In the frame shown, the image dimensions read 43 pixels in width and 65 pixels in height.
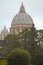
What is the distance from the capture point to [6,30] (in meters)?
147

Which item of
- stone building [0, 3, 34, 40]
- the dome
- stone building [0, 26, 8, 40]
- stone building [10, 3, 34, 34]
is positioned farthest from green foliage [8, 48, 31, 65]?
the dome

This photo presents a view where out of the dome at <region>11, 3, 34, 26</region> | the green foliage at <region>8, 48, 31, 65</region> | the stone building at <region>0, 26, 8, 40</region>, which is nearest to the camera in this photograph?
the green foliage at <region>8, 48, 31, 65</region>

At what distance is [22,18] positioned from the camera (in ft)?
439

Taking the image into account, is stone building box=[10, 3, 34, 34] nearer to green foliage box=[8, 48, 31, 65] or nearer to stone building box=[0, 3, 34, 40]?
stone building box=[0, 3, 34, 40]

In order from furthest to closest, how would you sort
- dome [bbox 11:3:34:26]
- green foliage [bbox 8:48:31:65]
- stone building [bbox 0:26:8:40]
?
dome [bbox 11:3:34:26] < stone building [bbox 0:26:8:40] < green foliage [bbox 8:48:31:65]

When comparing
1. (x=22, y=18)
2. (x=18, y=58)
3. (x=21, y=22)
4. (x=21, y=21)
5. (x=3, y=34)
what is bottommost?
(x=18, y=58)

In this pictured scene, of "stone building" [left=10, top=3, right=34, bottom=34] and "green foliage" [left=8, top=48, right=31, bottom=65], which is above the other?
"stone building" [left=10, top=3, right=34, bottom=34]

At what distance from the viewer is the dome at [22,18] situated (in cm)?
13025

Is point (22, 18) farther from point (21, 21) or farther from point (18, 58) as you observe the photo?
point (18, 58)

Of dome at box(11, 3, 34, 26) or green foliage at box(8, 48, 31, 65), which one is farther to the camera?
dome at box(11, 3, 34, 26)

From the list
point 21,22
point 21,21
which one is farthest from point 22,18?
point 21,22

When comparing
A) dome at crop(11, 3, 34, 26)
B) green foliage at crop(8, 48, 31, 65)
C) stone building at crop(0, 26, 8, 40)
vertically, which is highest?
dome at crop(11, 3, 34, 26)

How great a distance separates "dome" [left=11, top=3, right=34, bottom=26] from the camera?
13025 cm

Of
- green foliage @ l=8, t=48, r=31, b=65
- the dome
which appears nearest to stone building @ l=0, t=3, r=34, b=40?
the dome
